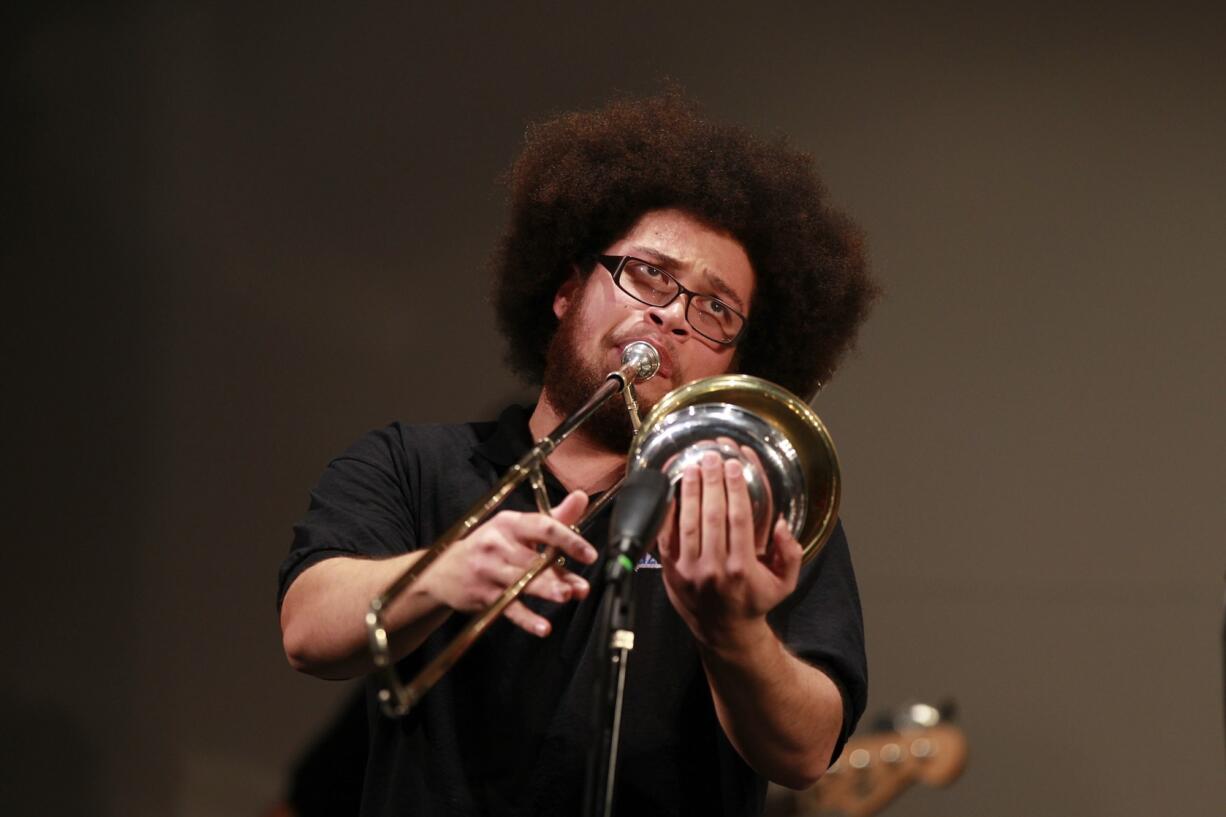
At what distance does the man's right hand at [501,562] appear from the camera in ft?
5.91

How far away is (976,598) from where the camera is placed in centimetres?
420

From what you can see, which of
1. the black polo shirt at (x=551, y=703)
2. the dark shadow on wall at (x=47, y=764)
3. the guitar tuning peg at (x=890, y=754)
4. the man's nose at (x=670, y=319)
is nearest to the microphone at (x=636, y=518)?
the black polo shirt at (x=551, y=703)

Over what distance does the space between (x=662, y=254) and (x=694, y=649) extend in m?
0.90

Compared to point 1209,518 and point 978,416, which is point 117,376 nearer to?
point 978,416

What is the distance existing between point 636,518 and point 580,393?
1088mm

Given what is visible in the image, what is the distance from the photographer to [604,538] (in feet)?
8.75

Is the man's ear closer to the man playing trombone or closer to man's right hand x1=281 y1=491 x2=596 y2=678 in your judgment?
the man playing trombone

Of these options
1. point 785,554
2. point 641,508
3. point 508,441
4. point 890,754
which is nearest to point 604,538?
point 508,441

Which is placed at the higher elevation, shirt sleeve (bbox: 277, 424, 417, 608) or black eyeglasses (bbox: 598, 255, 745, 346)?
black eyeglasses (bbox: 598, 255, 745, 346)

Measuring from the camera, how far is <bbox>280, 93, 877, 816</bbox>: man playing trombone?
204cm

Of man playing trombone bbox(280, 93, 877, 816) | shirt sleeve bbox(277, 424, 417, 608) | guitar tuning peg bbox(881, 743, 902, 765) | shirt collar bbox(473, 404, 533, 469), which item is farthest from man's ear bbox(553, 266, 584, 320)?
guitar tuning peg bbox(881, 743, 902, 765)

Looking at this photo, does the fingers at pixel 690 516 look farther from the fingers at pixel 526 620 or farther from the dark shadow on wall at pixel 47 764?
the dark shadow on wall at pixel 47 764

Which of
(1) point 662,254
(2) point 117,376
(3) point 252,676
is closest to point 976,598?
(1) point 662,254

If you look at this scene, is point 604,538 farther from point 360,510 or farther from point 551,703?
point 360,510
